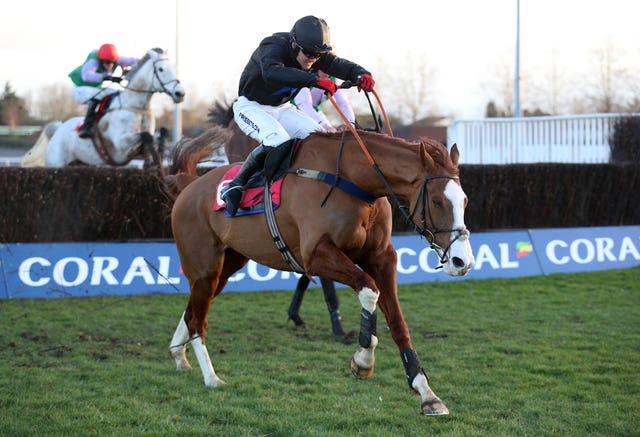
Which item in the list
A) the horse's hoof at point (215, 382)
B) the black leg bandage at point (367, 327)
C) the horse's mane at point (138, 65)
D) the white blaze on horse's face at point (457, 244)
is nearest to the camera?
the white blaze on horse's face at point (457, 244)

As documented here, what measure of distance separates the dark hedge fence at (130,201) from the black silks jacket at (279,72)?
3462mm

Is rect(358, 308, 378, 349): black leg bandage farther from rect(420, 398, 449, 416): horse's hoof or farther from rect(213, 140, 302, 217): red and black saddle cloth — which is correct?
rect(213, 140, 302, 217): red and black saddle cloth

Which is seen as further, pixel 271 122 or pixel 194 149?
pixel 194 149

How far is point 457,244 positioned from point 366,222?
735 millimetres

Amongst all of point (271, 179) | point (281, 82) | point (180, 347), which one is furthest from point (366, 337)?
point (180, 347)

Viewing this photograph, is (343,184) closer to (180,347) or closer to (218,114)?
(180,347)

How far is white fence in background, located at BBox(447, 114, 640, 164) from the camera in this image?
16.4 meters

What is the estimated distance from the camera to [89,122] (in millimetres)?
12547

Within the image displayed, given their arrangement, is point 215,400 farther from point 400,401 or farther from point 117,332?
point 117,332

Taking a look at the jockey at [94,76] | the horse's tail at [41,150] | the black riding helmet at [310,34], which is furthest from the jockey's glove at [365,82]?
the horse's tail at [41,150]

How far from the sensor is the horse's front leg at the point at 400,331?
4512mm

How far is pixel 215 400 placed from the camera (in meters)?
5.17

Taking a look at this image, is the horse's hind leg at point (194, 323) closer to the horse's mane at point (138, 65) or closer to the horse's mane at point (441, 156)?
the horse's mane at point (441, 156)

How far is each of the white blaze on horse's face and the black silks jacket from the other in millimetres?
1129
